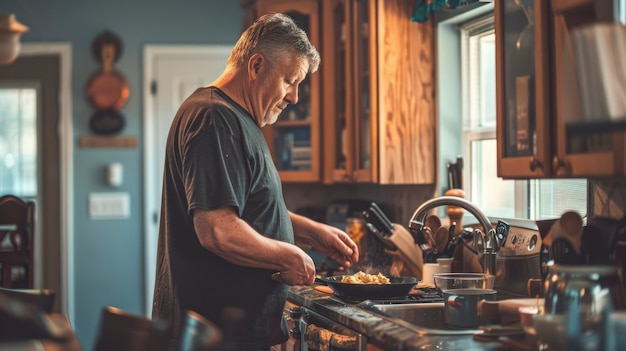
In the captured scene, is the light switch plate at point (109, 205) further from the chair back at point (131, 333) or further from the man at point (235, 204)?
the chair back at point (131, 333)

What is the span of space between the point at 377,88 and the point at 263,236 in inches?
56.7

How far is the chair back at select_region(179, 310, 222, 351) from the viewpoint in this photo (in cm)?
133

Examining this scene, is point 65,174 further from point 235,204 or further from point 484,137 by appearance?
point 235,204

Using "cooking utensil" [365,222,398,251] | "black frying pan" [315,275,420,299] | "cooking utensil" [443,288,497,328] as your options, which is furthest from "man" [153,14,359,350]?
"cooking utensil" [365,222,398,251]

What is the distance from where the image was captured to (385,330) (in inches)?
90.5

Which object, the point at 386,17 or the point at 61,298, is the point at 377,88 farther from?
the point at 61,298

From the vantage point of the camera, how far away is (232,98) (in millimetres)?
2660

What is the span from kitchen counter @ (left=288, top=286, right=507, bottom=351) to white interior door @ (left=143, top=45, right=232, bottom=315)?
3131 mm

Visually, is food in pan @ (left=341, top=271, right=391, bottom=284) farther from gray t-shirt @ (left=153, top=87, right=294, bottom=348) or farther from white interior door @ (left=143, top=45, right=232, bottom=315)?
white interior door @ (left=143, top=45, right=232, bottom=315)

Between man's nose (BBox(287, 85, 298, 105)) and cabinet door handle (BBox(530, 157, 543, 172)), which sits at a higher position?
man's nose (BBox(287, 85, 298, 105))

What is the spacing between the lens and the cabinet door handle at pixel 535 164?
2.30 meters

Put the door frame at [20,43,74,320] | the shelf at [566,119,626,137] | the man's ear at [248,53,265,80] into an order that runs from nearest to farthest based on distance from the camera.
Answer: the shelf at [566,119,626,137] < the man's ear at [248,53,265,80] < the door frame at [20,43,74,320]

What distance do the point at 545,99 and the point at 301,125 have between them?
241cm

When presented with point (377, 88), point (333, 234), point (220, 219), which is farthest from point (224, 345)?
point (377, 88)
